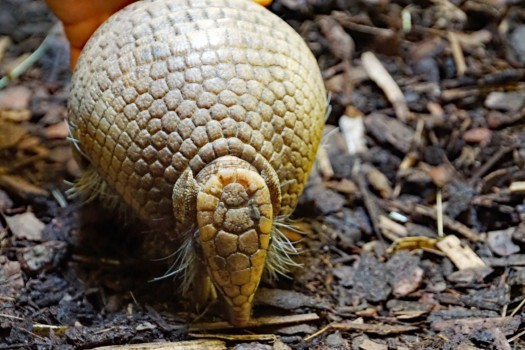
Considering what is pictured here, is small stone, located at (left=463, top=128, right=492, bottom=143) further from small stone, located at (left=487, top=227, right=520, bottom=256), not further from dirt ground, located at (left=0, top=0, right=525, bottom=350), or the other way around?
small stone, located at (left=487, top=227, right=520, bottom=256)

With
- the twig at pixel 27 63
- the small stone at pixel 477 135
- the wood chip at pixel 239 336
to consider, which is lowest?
the small stone at pixel 477 135

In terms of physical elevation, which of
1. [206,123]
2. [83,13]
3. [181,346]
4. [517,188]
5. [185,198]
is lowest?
[517,188]

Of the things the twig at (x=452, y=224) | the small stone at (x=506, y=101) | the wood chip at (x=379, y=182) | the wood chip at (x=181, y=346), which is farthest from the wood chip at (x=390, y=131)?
the wood chip at (x=181, y=346)

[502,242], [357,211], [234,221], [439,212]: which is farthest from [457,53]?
[234,221]

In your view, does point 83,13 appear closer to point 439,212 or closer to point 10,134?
point 10,134

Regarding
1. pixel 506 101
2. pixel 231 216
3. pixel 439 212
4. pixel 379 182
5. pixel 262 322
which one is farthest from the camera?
pixel 506 101

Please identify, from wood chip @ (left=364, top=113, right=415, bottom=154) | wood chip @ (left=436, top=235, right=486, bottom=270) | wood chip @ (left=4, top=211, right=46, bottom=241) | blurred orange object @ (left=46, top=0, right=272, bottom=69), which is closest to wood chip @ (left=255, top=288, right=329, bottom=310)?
wood chip @ (left=436, top=235, right=486, bottom=270)

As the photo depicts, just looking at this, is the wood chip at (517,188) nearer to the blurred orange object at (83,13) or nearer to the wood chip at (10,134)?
the blurred orange object at (83,13)

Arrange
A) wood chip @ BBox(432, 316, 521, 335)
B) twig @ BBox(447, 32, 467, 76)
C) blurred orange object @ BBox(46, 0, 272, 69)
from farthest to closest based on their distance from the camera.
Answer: twig @ BBox(447, 32, 467, 76), blurred orange object @ BBox(46, 0, 272, 69), wood chip @ BBox(432, 316, 521, 335)
